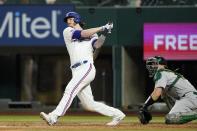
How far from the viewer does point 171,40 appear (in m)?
20.9

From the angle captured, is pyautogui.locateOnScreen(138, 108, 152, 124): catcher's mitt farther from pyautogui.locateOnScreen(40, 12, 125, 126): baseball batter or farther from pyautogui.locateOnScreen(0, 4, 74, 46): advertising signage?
pyautogui.locateOnScreen(0, 4, 74, 46): advertising signage

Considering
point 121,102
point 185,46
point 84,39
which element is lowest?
point 121,102

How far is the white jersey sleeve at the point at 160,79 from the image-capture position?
37.2 ft

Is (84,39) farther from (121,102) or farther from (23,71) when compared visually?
(23,71)

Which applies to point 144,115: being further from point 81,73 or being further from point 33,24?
point 33,24

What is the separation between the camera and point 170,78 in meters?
11.7

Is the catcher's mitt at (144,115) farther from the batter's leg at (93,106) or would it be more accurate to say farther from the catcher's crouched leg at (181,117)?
the batter's leg at (93,106)

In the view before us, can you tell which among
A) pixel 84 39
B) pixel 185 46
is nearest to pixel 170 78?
pixel 84 39

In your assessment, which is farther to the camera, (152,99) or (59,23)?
(59,23)

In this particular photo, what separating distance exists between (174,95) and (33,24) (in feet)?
32.4

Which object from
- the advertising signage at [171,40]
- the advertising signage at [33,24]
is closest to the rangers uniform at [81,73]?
the advertising signage at [171,40]

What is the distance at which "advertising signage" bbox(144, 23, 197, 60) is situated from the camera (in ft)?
68.2

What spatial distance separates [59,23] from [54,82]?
3456 millimetres

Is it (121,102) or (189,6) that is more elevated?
(189,6)
